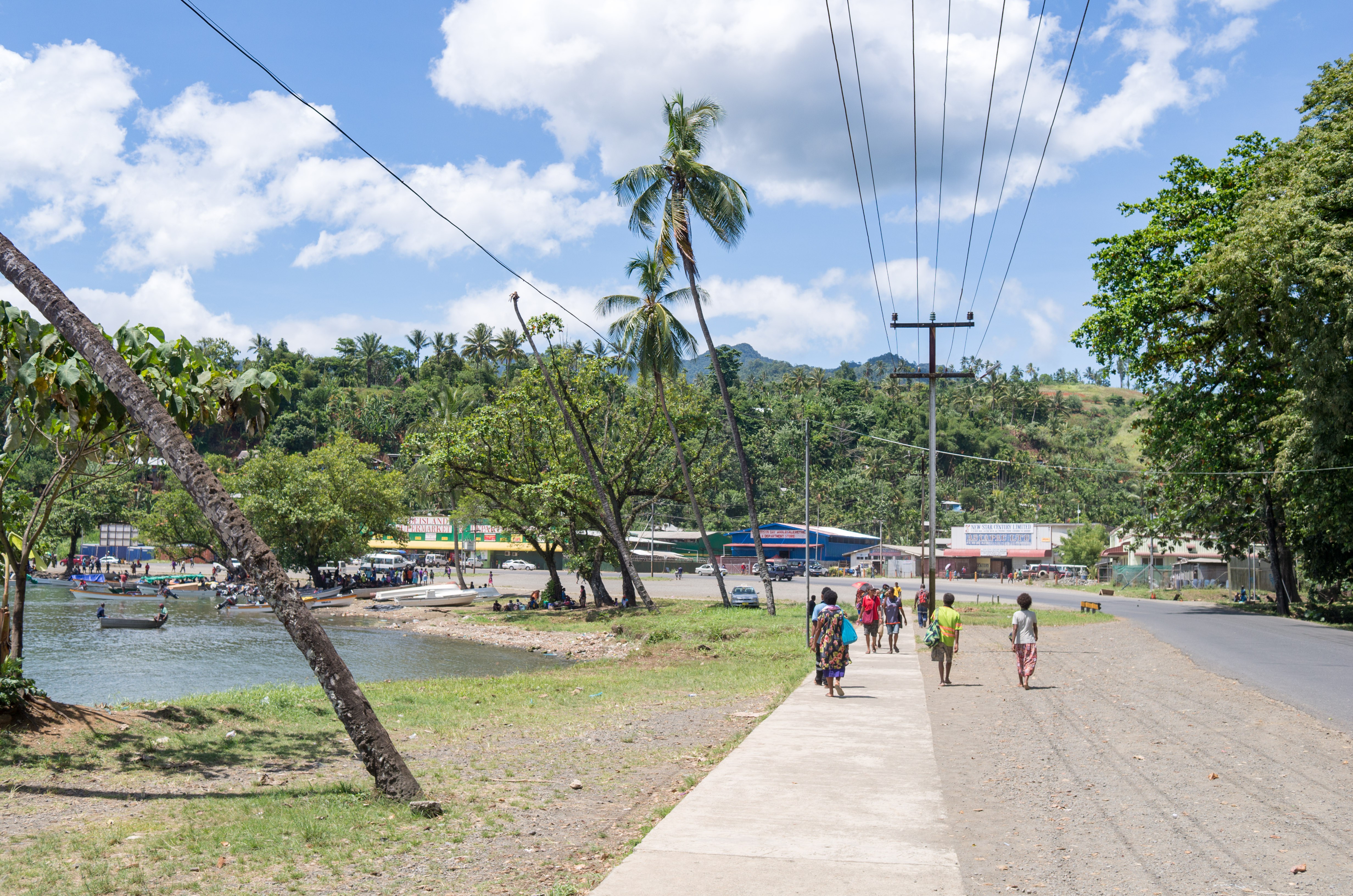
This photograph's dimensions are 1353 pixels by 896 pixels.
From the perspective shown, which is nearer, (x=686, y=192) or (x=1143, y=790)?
(x=1143, y=790)

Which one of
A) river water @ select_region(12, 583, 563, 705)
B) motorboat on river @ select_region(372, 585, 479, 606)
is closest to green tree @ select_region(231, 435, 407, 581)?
motorboat on river @ select_region(372, 585, 479, 606)

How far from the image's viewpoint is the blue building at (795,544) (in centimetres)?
8900

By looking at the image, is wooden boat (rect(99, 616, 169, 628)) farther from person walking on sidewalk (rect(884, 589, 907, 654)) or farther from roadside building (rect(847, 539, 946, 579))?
roadside building (rect(847, 539, 946, 579))

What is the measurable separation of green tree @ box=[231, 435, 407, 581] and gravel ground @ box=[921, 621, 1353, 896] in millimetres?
46694

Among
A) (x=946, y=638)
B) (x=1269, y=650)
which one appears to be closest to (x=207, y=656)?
(x=946, y=638)

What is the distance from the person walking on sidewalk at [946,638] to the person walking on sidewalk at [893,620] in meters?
5.53

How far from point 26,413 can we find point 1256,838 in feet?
41.5

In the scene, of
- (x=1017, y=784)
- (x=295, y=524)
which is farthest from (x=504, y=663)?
(x=295, y=524)

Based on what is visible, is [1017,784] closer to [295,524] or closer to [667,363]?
[667,363]

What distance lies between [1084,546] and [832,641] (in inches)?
3056

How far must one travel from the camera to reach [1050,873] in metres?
6.28

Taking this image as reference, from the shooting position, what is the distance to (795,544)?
8894 cm

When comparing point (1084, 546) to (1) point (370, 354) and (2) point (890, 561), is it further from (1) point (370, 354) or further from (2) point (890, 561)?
(1) point (370, 354)

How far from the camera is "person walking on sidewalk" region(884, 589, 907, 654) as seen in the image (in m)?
22.1
